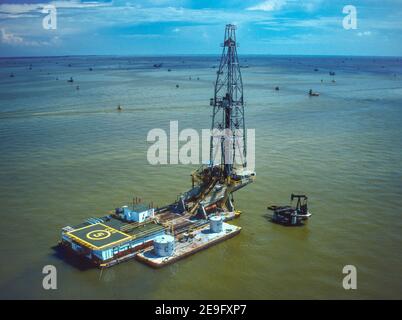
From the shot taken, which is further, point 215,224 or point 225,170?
point 225,170

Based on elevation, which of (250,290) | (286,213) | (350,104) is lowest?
(250,290)

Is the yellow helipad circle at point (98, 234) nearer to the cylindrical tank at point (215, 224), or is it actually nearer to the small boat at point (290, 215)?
the cylindrical tank at point (215, 224)

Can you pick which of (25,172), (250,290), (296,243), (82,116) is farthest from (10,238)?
(82,116)

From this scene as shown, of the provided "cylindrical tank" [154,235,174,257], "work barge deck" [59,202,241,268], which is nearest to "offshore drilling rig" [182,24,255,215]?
"work barge deck" [59,202,241,268]

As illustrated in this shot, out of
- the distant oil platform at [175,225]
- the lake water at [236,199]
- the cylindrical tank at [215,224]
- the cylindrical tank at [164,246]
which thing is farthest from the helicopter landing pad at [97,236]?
the cylindrical tank at [215,224]

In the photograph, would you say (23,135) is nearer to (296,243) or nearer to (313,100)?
(296,243)

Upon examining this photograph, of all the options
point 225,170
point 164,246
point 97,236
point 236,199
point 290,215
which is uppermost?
point 225,170

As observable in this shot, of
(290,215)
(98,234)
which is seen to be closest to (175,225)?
(98,234)

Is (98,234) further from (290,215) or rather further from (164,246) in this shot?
(290,215)
